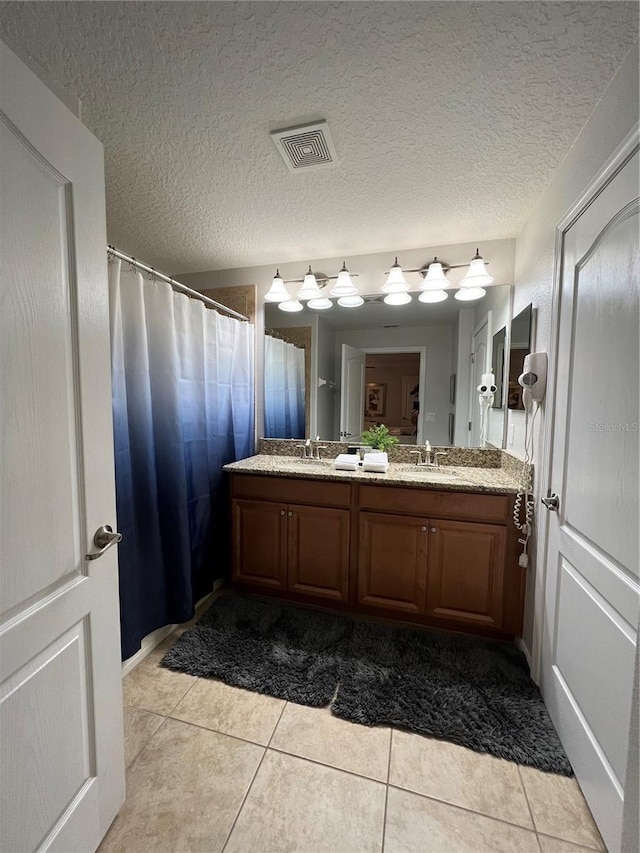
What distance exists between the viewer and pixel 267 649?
1689 mm

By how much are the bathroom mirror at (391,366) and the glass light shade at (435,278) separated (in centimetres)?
16

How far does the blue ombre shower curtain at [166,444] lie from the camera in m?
1.53

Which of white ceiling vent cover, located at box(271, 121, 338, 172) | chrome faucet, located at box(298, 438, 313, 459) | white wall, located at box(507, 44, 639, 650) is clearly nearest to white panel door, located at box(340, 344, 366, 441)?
chrome faucet, located at box(298, 438, 313, 459)

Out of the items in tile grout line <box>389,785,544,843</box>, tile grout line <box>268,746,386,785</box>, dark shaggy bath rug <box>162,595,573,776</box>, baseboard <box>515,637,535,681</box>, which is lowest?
tile grout line <box>389,785,544,843</box>

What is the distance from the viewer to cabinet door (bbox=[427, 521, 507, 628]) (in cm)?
170

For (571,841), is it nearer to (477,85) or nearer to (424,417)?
(424,417)

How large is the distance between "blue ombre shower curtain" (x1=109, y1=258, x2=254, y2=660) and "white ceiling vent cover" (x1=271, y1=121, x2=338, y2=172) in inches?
34.6

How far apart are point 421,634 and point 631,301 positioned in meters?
1.78

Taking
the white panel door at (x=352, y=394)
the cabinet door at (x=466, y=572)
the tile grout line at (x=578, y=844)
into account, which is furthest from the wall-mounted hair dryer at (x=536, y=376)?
the tile grout line at (x=578, y=844)

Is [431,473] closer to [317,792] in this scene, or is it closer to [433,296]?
[433,296]

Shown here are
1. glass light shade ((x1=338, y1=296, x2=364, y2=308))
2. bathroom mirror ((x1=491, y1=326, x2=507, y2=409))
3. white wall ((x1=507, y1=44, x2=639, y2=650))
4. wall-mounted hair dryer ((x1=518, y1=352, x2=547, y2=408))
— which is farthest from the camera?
glass light shade ((x1=338, y1=296, x2=364, y2=308))

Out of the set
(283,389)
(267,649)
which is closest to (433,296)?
(283,389)

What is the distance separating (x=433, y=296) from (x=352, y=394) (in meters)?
0.86

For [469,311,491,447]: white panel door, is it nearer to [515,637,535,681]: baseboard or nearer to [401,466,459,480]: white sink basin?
[401,466,459,480]: white sink basin
